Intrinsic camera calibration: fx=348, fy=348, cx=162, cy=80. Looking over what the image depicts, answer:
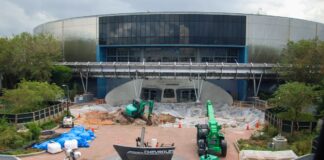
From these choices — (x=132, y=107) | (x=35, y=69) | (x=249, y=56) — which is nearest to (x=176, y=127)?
(x=132, y=107)

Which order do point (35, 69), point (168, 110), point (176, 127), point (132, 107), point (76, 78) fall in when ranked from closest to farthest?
point (176, 127) → point (132, 107) → point (168, 110) → point (35, 69) → point (76, 78)

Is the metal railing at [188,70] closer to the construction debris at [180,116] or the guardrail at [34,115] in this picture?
the construction debris at [180,116]

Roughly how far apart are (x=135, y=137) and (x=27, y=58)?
27.8m

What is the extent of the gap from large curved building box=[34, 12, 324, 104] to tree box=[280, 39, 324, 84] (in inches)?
622

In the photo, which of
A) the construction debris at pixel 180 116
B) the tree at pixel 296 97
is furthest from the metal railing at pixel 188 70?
the tree at pixel 296 97

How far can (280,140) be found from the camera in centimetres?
2561

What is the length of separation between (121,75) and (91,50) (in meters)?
15.0

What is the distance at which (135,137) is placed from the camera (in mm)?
30969

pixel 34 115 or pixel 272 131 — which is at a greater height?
pixel 34 115

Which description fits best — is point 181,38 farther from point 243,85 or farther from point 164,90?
point 243,85

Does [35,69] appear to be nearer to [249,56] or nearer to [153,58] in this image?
[153,58]

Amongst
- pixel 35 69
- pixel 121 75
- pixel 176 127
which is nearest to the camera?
pixel 176 127

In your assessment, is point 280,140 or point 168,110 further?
point 168,110

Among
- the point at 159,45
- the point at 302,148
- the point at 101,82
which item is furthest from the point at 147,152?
the point at 101,82
